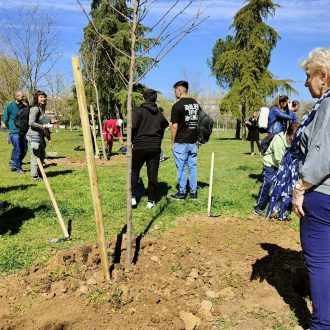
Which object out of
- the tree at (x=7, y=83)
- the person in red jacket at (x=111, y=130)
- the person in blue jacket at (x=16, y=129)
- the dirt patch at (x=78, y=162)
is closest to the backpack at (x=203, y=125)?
the person in blue jacket at (x=16, y=129)

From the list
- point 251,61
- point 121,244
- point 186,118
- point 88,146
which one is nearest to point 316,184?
point 88,146

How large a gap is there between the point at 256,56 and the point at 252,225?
2537 centimetres

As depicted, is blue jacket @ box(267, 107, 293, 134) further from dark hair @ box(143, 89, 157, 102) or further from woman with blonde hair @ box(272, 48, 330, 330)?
woman with blonde hair @ box(272, 48, 330, 330)

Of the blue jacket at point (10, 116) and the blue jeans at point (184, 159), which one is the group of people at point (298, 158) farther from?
the blue jacket at point (10, 116)

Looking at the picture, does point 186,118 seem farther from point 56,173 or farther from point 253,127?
point 253,127

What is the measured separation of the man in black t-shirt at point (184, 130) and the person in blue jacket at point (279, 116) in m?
1.52

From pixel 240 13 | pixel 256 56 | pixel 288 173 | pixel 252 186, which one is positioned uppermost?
pixel 240 13

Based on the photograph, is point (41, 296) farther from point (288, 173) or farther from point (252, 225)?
point (252, 225)

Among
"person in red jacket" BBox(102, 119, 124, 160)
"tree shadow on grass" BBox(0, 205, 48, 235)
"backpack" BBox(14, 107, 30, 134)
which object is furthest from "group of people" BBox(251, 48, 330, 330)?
"person in red jacket" BBox(102, 119, 124, 160)

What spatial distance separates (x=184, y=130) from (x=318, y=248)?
4036 mm

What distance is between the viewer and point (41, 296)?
11.1ft

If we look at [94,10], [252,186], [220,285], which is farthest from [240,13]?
[220,285]

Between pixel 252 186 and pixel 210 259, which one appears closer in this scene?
pixel 210 259

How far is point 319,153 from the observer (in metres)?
2.15
